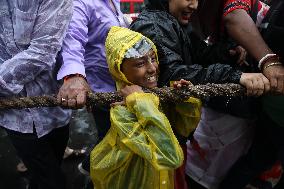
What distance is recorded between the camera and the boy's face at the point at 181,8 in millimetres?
1927

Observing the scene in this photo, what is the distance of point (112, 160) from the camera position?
1.70 meters

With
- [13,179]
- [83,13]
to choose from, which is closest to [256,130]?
[83,13]

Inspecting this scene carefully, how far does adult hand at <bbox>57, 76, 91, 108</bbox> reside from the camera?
1.62m

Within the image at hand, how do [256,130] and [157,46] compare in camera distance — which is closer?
[157,46]

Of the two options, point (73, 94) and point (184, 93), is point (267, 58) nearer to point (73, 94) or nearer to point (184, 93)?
point (184, 93)

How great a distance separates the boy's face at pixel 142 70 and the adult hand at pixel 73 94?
0.23 m

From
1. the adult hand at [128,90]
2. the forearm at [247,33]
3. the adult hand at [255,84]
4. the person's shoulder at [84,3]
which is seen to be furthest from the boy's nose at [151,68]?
the person's shoulder at [84,3]

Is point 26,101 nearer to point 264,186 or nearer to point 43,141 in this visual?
point 43,141

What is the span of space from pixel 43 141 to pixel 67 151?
1.12 metres

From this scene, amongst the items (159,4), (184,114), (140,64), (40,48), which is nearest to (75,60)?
(40,48)

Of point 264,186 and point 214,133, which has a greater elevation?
point 214,133

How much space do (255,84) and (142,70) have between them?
0.54 metres

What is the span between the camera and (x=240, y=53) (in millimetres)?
2189

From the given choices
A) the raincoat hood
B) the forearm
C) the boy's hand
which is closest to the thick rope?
the boy's hand
